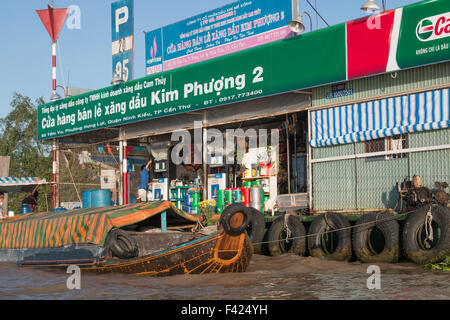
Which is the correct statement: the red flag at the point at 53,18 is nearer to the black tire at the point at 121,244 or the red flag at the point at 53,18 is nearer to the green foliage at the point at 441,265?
the black tire at the point at 121,244

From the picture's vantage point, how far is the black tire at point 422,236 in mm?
11805

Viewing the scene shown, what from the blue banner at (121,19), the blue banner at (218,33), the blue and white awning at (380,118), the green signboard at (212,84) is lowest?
the blue and white awning at (380,118)

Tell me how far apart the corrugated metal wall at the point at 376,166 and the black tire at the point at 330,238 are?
1.23 metres

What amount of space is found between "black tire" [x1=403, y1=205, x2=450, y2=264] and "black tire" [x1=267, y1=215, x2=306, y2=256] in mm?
2912

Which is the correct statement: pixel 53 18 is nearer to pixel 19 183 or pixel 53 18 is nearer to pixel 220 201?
pixel 19 183

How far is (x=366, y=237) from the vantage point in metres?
13.3

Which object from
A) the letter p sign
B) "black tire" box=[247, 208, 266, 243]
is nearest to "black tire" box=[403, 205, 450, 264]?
"black tire" box=[247, 208, 266, 243]

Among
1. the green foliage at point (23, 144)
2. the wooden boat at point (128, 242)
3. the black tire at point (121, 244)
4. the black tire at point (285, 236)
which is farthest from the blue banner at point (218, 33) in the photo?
the green foliage at point (23, 144)

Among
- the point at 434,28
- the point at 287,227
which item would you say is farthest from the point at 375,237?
the point at 434,28

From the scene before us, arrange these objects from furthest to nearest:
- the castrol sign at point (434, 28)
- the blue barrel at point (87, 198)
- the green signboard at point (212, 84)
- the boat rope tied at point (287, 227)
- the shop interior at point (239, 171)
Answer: the blue barrel at point (87, 198) < the shop interior at point (239, 171) < the green signboard at point (212, 84) < the boat rope tied at point (287, 227) < the castrol sign at point (434, 28)

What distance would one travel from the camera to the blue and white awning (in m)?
13.4

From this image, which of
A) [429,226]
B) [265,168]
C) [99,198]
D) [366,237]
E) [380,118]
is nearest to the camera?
[429,226]

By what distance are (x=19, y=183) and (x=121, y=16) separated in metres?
8.13

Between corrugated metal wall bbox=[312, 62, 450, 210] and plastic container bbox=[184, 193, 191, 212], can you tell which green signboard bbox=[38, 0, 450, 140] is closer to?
corrugated metal wall bbox=[312, 62, 450, 210]
